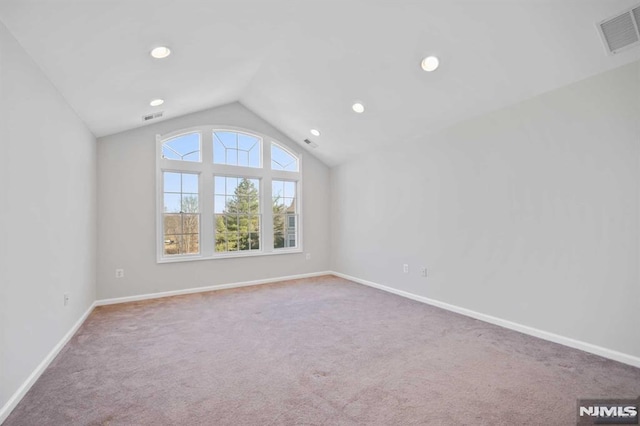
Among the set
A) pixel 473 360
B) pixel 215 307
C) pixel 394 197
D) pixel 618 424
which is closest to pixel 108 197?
pixel 215 307

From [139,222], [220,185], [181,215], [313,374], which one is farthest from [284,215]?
[313,374]

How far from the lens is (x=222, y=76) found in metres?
3.83

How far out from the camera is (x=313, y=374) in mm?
2369

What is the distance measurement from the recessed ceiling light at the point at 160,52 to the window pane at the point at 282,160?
3146 millimetres

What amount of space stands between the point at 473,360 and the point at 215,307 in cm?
310

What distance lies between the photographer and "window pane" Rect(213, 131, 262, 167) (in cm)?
538

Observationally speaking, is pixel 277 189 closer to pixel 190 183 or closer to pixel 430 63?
pixel 190 183

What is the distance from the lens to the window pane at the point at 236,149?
5375 millimetres

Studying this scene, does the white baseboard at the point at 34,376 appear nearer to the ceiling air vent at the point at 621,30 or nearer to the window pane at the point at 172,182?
the window pane at the point at 172,182

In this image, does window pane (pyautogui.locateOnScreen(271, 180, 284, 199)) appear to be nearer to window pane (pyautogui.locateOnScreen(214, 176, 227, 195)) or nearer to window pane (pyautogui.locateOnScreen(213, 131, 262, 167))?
window pane (pyautogui.locateOnScreen(213, 131, 262, 167))

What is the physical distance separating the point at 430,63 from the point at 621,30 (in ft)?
4.44

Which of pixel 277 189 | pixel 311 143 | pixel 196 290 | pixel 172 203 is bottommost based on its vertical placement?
pixel 196 290

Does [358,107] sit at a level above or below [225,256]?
above

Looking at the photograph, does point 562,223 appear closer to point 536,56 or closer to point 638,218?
point 638,218
